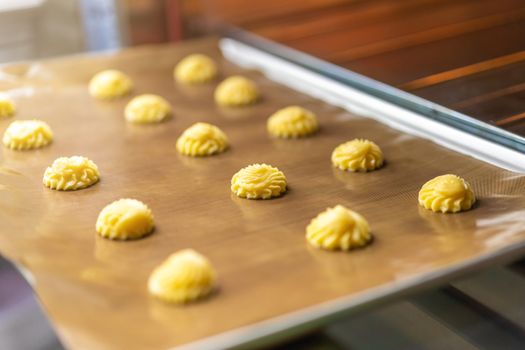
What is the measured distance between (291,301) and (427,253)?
0.34m

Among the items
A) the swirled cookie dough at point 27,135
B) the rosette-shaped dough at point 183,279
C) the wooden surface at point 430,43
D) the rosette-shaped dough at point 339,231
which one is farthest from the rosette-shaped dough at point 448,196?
the swirled cookie dough at point 27,135

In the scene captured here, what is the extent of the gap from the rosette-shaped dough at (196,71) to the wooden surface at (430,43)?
33 centimetres

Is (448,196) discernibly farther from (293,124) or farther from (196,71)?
(196,71)

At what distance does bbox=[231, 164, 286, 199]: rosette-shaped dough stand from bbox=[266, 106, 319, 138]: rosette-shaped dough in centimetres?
39

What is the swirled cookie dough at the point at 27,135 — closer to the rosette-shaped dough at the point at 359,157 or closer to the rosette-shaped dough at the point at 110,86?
the rosette-shaped dough at the point at 110,86

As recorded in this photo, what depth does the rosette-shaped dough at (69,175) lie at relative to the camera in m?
2.16

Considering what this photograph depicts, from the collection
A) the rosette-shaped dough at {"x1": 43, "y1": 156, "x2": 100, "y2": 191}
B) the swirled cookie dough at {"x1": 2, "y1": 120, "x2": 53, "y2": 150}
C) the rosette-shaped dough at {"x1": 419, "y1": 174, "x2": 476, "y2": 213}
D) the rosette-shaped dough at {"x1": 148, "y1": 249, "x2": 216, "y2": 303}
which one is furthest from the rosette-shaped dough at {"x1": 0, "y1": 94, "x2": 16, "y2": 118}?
the rosette-shaped dough at {"x1": 419, "y1": 174, "x2": 476, "y2": 213}

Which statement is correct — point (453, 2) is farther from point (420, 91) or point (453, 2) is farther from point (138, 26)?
point (138, 26)

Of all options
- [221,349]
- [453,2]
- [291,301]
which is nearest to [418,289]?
[291,301]

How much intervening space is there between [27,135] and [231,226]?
2.78 feet

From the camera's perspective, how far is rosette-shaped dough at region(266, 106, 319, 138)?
8.20 feet

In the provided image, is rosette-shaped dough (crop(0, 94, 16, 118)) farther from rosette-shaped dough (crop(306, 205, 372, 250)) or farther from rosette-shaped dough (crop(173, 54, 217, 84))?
rosette-shaped dough (crop(306, 205, 372, 250))

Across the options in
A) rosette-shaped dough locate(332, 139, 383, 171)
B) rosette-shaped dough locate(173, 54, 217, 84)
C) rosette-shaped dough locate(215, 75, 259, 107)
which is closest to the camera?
rosette-shaped dough locate(332, 139, 383, 171)

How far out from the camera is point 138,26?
12.6 ft
